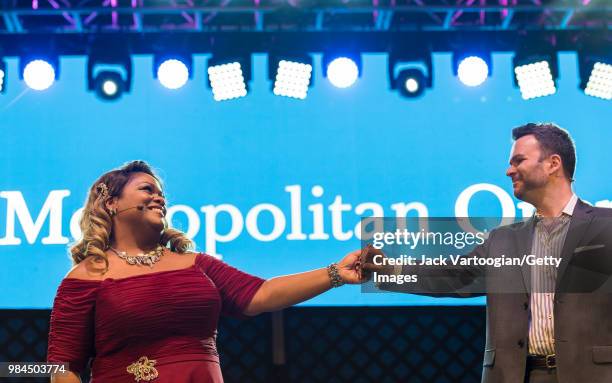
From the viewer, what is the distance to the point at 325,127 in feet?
16.6

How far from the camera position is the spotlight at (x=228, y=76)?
16.5ft

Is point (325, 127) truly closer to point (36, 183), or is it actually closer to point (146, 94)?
point (146, 94)

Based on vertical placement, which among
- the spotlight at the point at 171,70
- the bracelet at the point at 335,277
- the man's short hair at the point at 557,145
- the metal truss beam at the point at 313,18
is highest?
the metal truss beam at the point at 313,18

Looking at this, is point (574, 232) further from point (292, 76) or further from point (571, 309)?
point (292, 76)

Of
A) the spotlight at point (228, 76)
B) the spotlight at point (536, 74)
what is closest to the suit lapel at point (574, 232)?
the spotlight at point (536, 74)

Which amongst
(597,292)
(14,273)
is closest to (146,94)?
(14,273)

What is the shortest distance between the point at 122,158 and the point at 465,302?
7.26 feet

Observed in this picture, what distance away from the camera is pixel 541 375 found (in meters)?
2.92

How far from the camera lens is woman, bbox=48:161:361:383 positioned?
2.76m

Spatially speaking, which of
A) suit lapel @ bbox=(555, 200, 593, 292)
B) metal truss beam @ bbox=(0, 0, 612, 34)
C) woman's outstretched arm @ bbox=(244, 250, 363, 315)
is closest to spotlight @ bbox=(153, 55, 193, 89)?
metal truss beam @ bbox=(0, 0, 612, 34)

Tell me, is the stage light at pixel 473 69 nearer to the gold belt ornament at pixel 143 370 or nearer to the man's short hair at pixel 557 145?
the man's short hair at pixel 557 145

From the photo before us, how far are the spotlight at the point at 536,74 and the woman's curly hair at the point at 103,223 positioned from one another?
273 cm

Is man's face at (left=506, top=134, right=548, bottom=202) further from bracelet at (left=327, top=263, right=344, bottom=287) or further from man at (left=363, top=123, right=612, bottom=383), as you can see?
bracelet at (left=327, top=263, right=344, bottom=287)

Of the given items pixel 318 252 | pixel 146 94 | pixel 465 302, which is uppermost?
pixel 146 94
